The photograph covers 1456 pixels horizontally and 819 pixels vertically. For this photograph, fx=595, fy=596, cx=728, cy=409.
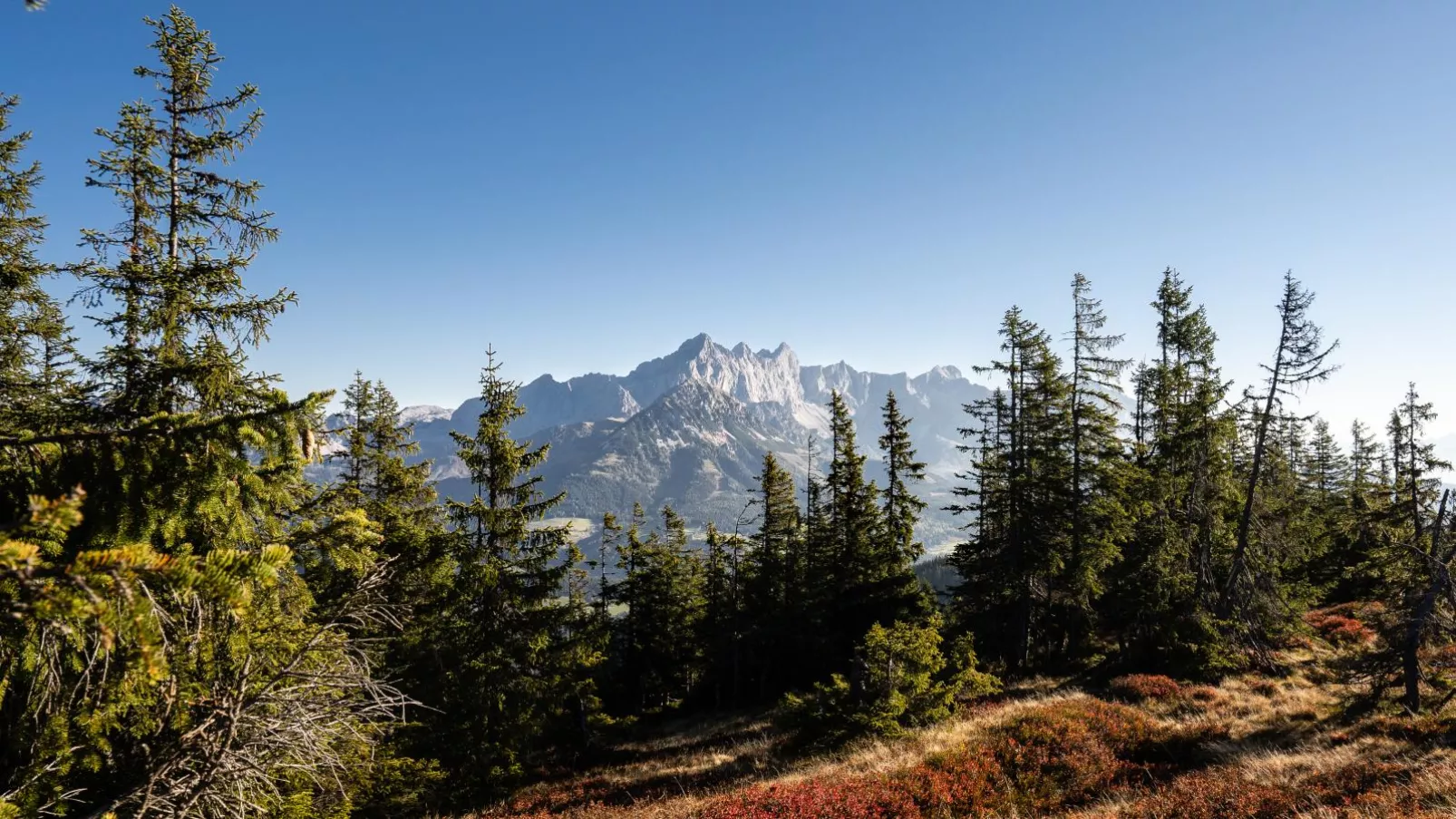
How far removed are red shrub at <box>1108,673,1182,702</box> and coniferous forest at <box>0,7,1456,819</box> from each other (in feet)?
0.72

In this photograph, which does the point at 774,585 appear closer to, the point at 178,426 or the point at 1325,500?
the point at 178,426

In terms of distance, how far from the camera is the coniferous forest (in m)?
4.97

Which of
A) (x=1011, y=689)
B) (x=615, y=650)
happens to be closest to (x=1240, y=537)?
(x=1011, y=689)

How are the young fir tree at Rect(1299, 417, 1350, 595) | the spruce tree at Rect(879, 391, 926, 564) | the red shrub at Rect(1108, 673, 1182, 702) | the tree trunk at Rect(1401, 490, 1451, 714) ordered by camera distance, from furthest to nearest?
the young fir tree at Rect(1299, 417, 1350, 595) < the spruce tree at Rect(879, 391, 926, 564) < the red shrub at Rect(1108, 673, 1182, 702) < the tree trunk at Rect(1401, 490, 1451, 714)

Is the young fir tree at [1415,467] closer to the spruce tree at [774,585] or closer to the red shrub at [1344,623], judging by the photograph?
the red shrub at [1344,623]

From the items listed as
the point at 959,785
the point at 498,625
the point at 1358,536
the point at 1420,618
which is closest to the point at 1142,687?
the point at 1420,618

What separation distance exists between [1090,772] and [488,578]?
1487 cm

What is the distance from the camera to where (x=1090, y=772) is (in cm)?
1301

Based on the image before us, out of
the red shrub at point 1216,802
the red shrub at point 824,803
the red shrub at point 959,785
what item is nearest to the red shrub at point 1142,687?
the red shrub at point 1216,802

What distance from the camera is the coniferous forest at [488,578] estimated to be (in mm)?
4973

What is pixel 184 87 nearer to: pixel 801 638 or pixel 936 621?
pixel 936 621

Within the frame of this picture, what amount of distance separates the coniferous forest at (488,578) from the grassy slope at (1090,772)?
75cm

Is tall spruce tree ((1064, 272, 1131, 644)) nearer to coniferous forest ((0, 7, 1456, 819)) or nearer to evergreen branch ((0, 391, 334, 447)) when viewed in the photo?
coniferous forest ((0, 7, 1456, 819))

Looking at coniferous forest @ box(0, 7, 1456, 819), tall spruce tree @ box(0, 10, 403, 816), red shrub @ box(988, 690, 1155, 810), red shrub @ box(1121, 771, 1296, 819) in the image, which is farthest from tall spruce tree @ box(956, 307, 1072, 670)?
tall spruce tree @ box(0, 10, 403, 816)
